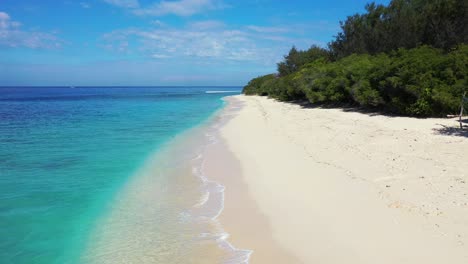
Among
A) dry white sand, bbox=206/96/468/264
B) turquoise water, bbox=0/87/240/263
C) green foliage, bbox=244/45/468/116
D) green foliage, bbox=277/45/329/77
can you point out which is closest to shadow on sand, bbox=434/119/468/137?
dry white sand, bbox=206/96/468/264

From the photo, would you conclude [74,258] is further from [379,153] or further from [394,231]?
[379,153]

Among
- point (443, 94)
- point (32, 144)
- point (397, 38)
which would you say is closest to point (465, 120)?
point (443, 94)

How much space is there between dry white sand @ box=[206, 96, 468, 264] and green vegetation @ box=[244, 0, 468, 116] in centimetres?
394

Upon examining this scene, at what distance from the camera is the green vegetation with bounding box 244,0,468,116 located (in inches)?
621

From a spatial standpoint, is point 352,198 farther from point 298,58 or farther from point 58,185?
point 298,58

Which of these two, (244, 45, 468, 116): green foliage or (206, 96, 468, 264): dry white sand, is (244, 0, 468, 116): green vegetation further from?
(206, 96, 468, 264): dry white sand

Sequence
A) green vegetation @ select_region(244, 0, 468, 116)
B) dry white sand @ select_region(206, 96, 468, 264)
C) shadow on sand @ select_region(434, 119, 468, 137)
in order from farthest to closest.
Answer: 1. green vegetation @ select_region(244, 0, 468, 116)
2. shadow on sand @ select_region(434, 119, 468, 137)
3. dry white sand @ select_region(206, 96, 468, 264)

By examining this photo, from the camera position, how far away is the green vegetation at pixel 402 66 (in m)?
15.8

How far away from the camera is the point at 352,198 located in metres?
6.64

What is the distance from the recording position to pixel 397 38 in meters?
32.1

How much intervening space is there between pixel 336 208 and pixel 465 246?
2058 millimetres

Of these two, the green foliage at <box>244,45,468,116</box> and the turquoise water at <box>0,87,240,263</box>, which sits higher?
the green foliage at <box>244,45,468,116</box>

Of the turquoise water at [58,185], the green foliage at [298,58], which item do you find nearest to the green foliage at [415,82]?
the turquoise water at [58,185]

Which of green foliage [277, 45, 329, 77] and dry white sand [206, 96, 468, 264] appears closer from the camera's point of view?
dry white sand [206, 96, 468, 264]
